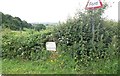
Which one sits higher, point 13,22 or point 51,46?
point 13,22

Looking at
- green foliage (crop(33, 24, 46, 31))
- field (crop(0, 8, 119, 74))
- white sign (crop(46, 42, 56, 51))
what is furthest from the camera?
green foliage (crop(33, 24, 46, 31))

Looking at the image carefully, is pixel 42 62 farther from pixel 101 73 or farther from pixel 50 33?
pixel 101 73

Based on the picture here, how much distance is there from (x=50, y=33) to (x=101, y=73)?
106 inches

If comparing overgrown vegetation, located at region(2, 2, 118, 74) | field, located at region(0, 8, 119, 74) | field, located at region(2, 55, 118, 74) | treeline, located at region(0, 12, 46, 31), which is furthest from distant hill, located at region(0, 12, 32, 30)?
field, located at region(2, 55, 118, 74)

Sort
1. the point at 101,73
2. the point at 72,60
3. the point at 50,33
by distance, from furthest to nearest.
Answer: the point at 50,33 < the point at 72,60 < the point at 101,73

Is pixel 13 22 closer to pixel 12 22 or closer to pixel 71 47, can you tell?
pixel 12 22

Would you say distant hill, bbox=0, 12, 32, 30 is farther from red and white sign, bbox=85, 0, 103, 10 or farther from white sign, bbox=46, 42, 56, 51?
red and white sign, bbox=85, 0, 103, 10

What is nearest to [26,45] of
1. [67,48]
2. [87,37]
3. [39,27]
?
[39,27]

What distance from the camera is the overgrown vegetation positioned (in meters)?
8.45

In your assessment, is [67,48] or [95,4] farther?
[67,48]

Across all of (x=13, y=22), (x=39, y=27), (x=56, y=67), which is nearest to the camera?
(x=56, y=67)

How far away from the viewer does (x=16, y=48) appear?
10.2m

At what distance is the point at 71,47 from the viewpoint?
29.8 ft

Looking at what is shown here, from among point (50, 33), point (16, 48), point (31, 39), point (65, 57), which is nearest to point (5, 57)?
point (16, 48)
